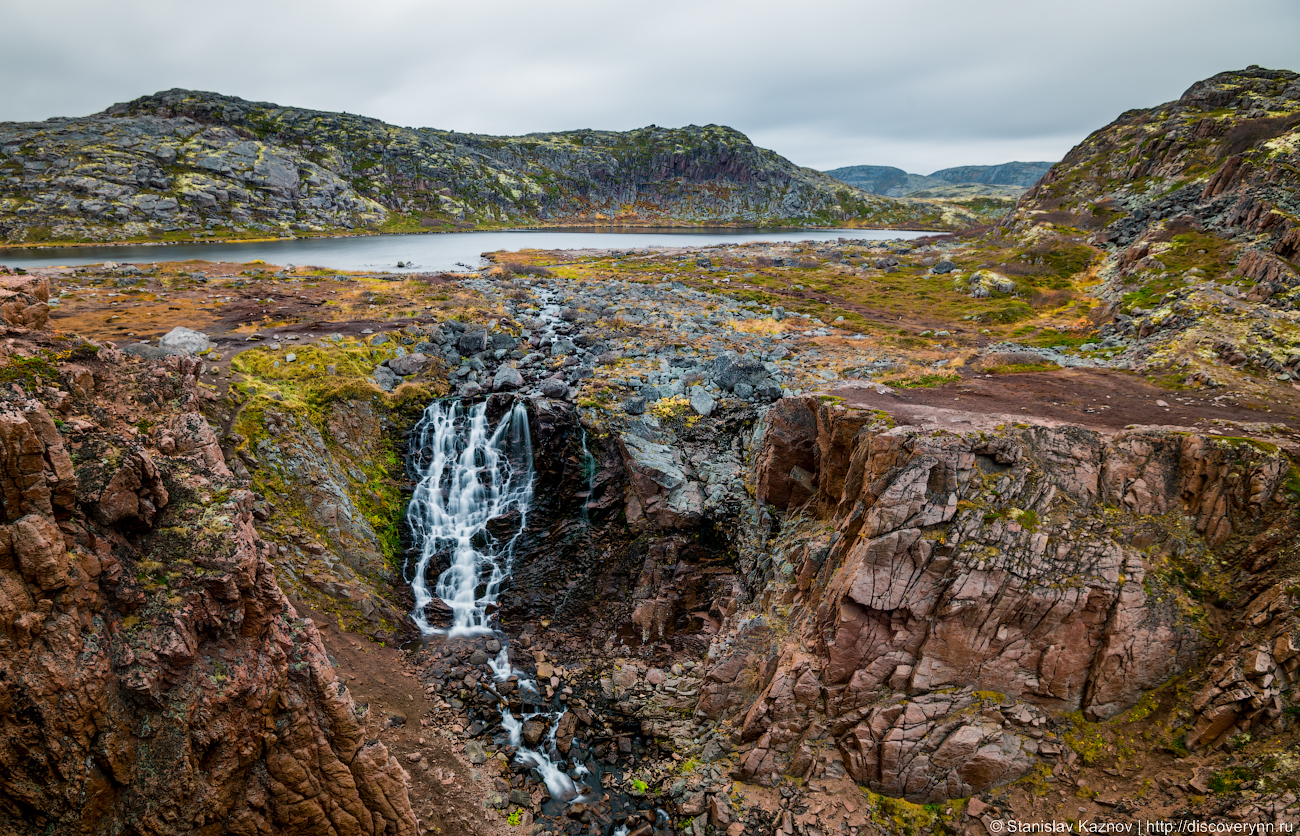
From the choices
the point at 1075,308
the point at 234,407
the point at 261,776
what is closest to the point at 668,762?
the point at 261,776

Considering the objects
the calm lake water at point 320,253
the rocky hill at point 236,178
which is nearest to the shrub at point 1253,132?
the calm lake water at point 320,253

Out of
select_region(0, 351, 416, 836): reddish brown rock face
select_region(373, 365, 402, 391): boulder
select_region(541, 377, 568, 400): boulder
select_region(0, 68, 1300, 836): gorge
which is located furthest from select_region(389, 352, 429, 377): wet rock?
select_region(0, 351, 416, 836): reddish brown rock face

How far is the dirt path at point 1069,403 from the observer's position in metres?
18.8

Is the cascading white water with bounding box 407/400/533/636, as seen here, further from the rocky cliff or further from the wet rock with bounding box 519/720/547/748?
the rocky cliff

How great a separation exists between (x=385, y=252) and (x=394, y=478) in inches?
3313

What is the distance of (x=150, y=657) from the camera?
1173 centimetres

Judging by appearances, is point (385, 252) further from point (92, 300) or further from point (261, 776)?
point (261, 776)

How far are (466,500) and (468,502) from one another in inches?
6.4

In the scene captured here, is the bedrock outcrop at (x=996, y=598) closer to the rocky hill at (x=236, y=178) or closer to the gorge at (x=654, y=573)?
the gorge at (x=654, y=573)

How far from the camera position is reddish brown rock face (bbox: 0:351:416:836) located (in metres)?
10.4

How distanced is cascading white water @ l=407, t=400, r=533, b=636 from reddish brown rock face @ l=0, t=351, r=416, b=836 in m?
10.3

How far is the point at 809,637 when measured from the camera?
1869 centimetres

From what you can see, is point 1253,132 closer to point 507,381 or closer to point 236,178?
point 507,381

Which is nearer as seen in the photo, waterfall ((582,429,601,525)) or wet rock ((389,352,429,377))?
waterfall ((582,429,601,525))
